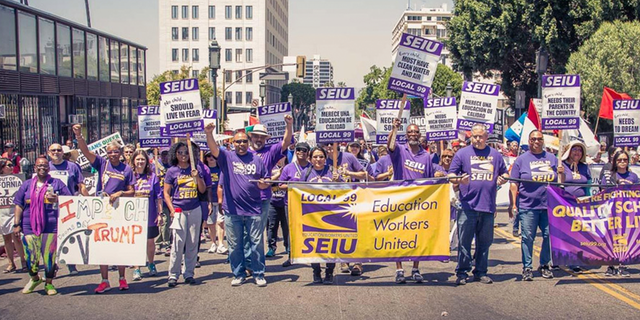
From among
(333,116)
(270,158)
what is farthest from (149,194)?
(333,116)

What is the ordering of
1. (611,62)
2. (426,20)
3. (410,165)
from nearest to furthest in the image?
(410,165) → (611,62) → (426,20)

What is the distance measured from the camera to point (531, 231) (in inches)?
345

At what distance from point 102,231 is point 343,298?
3.16 meters

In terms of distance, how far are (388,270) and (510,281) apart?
1738 millimetres

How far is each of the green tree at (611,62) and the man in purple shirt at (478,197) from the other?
21200mm

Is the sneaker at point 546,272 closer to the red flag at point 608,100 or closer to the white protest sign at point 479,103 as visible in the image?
the white protest sign at point 479,103

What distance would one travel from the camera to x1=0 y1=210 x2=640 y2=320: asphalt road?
7137mm

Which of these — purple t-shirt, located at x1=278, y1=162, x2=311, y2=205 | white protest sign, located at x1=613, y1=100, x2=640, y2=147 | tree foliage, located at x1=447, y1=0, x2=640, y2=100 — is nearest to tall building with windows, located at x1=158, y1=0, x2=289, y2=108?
tree foliage, located at x1=447, y1=0, x2=640, y2=100

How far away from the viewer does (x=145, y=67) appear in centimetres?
4447

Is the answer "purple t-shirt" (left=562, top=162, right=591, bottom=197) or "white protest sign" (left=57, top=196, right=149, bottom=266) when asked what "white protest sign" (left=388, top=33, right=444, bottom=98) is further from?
"white protest sign" (left=57, top=196, right=149, bottom=266)

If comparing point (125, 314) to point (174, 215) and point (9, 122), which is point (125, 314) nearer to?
point (174, 215)

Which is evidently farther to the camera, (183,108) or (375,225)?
(183,108)

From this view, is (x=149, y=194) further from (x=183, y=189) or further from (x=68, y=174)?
(x=68, y=174)

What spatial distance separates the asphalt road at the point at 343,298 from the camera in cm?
714
